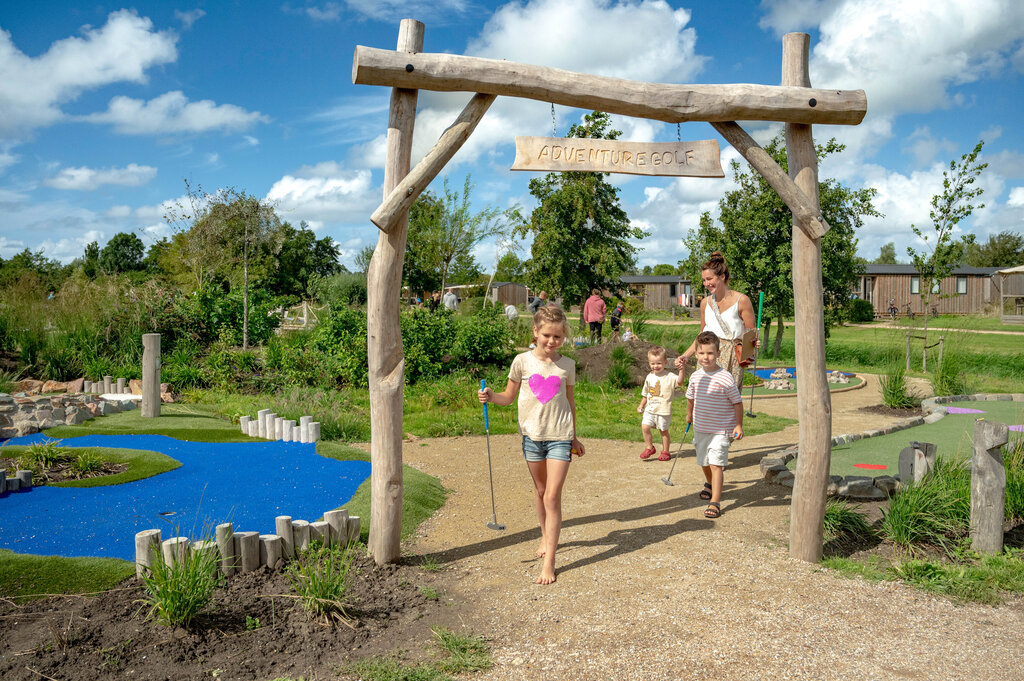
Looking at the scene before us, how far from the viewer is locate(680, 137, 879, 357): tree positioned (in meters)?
16.9

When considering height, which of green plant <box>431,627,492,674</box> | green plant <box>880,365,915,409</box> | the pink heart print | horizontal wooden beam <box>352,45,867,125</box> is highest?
horizontal wooden beam <box>352,45,867,125</box>

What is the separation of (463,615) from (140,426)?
22.0ft

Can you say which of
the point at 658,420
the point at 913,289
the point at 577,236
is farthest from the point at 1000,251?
the point at 658,420

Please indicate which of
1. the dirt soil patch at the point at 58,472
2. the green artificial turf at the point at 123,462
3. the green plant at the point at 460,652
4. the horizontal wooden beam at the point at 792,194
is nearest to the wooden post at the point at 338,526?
the green plant at the point at 460,652

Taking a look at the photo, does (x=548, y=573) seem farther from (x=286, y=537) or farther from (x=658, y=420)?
(x=658, y=420)

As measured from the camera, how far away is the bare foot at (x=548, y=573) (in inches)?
167

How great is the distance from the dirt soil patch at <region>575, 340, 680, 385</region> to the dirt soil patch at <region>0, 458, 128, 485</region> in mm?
8262

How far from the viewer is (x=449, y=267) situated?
29.2 m

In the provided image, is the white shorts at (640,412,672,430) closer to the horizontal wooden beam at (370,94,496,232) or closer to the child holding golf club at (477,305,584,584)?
the child holding golf club at (477,305,584,584)

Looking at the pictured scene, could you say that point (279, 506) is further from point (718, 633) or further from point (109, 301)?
point (109, 301)

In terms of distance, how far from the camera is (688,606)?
3949 millimetres

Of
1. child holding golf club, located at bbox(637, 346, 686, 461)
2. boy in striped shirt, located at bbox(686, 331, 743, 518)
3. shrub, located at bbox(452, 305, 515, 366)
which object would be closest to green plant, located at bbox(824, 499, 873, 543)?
boy in striped shirt, located at bbox(686, 331, 743, 518)

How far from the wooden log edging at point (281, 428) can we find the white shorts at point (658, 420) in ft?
12.5

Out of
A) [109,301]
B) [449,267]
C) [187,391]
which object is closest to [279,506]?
[187,391]
